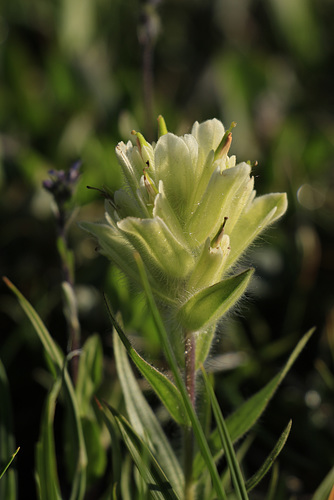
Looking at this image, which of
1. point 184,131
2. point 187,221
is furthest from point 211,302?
point 184,131

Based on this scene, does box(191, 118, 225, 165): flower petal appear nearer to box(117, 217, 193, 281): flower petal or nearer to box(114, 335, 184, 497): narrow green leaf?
box(117, 217, 193, 281): flower petal

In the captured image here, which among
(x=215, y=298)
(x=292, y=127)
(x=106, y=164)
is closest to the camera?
(x=215, y=298)

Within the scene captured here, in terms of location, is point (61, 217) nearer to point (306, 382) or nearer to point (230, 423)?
point (230, 423)

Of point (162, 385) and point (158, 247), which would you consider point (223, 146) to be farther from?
point (162, 385)

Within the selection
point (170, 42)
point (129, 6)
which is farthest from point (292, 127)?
point (129, 6)

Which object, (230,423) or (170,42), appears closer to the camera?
(230,423)

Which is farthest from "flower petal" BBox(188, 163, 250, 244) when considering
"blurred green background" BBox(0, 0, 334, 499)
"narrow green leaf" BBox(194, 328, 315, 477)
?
"narrow green leaf" BBox(194, 328, 315, 477)
